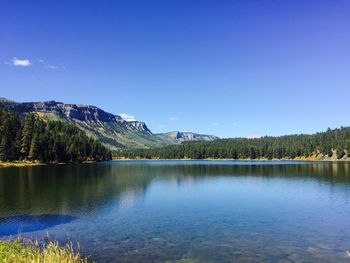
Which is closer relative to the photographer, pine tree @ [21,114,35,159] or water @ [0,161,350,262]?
water @ [0,161,350,262]

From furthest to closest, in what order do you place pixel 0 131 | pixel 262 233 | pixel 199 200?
pixel 0 131, pixel 199 200, pixel 262 233

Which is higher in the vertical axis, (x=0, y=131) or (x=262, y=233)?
(x=0, y=131)

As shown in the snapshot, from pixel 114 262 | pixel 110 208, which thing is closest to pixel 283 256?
pixel 114 262

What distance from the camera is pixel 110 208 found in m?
52.4

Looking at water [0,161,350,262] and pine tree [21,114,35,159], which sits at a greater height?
pine tree [21,114,35,159]

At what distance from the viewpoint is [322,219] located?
147 feet

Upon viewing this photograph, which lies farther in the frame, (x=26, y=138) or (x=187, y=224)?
(x=26, y=138)

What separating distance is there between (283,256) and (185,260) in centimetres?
819

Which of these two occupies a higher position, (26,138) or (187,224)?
(26,138)

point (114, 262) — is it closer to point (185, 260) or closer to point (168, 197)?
point (185, 260)

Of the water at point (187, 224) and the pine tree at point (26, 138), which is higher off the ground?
the pine tree at point (26, 138)

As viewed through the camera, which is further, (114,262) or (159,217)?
(159,217)

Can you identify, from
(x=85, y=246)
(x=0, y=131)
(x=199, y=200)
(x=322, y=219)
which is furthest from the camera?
(x=0, y=131)

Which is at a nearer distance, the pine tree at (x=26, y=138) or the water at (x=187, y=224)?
the water at (x=187, y=224)
